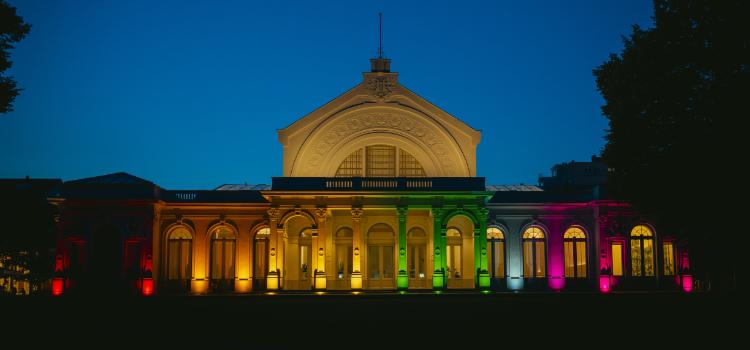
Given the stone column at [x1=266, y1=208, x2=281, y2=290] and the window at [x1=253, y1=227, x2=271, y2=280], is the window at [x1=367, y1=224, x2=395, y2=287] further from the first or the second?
the window at [x1=253, y1=227, x2=271, y2=280]

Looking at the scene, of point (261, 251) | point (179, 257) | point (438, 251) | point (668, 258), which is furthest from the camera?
point (261, 251)

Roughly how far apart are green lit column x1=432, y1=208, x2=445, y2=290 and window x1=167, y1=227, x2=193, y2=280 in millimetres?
12158

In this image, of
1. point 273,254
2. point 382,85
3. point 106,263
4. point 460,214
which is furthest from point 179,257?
point 460,214

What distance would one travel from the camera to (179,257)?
38.5 metres

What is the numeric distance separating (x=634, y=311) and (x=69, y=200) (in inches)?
1018

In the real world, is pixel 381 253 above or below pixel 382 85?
below

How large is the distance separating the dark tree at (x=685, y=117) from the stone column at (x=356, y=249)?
46.3 feet

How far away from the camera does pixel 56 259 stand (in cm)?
3616

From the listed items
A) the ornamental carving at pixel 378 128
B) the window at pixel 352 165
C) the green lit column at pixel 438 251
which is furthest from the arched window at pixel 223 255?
the green lit column at pixel 438 251

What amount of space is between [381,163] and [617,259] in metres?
12.3

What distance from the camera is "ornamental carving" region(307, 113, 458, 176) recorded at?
A: 3825cm

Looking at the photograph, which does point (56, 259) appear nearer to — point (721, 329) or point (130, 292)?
point (130, 292)

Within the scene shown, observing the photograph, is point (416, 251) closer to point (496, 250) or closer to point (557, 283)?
point (496, 250)

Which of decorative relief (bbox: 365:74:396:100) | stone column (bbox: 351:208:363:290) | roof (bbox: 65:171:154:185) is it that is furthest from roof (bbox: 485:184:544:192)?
roof (bbox: 65:171:154:185)
